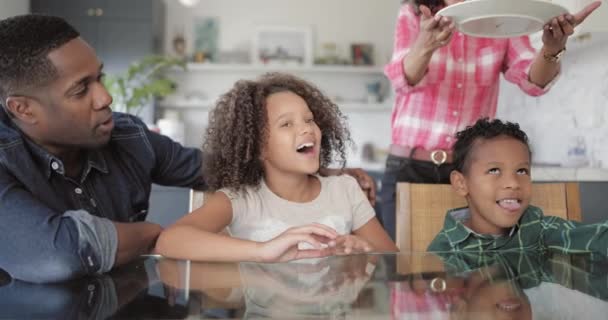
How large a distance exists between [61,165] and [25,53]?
0.66 ft

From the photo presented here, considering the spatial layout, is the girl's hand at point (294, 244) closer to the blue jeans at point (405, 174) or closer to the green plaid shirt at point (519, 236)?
the green plaid shirt at point (519, 236)

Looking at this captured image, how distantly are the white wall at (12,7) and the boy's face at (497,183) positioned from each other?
10.0ft

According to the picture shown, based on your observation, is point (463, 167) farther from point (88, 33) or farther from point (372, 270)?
point (88, 33)

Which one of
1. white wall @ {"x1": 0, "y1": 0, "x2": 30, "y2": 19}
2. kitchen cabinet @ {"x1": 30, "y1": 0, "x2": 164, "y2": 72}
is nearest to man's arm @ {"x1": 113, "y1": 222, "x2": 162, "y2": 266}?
white wall @ {"x1": 0, "y1": 0, "x2": 30, "y2": 19}

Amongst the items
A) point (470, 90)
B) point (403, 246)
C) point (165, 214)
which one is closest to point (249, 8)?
point (165, 214)

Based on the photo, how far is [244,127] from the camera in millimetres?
1154

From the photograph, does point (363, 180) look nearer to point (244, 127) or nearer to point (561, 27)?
point (244, 127)

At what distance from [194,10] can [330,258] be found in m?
4.00

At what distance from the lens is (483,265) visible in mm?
715

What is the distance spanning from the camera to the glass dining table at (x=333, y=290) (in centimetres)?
47

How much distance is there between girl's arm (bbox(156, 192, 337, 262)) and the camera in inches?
30.7

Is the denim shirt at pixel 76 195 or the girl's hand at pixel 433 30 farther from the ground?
the girl's hand at pixel 433 30

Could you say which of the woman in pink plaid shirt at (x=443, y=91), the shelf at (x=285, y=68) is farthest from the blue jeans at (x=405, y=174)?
the shelf at (x=285, y=68)

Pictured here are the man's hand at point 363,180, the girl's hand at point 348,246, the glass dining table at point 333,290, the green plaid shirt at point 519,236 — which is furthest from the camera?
the man's hand at point 363,180
